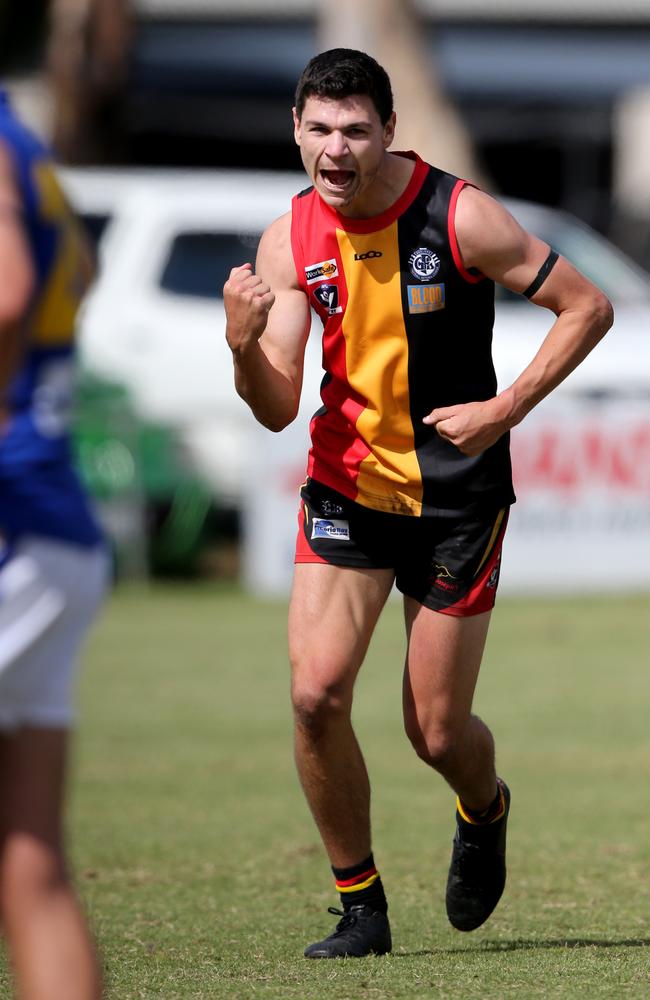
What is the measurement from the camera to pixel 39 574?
323cm

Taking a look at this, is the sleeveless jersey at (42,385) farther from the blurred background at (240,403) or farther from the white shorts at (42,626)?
the blurred background at (240,403)

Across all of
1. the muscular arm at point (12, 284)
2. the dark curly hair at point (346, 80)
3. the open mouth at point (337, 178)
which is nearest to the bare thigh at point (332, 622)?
the open mouth at point (337, 178)

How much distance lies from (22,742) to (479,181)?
16.0 metres

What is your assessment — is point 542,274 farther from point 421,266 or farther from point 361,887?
point 361,887

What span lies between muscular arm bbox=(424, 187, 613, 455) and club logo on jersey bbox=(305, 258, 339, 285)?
1.13 feet

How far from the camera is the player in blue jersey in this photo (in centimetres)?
315

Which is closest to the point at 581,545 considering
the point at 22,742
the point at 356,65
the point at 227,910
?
the point at 227,910

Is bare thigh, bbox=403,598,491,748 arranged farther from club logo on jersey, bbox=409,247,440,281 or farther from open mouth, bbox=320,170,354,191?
open mouth, bbox=320,170,354,191

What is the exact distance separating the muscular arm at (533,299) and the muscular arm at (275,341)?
15.6 inches

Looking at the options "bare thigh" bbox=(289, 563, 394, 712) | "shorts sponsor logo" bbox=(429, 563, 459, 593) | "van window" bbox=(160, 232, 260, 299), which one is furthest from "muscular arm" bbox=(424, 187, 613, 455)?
"van window" bbox=(160, 232, 260, 299)

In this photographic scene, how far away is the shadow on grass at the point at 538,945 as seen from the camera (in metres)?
5.11

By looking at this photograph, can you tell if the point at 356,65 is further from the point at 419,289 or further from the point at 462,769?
the point at 462,769

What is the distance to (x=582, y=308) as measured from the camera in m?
4.93

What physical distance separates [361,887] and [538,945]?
0.53 meters
